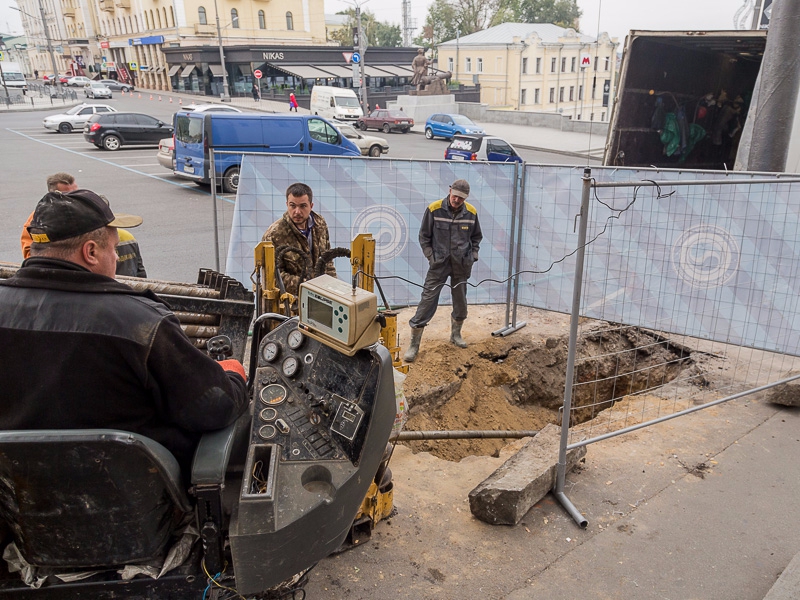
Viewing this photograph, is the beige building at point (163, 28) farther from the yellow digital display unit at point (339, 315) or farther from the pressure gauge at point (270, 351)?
the yellow digital display unit at point (339, 315)

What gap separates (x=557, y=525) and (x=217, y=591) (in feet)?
7.08

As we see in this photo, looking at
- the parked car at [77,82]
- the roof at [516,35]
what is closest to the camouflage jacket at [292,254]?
the roof at [516,35]

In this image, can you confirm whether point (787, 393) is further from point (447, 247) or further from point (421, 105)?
point (421, 105)

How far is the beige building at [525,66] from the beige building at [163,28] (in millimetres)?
18151

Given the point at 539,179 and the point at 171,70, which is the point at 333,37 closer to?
the point at 171,70

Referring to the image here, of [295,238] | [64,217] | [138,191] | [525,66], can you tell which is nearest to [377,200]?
[295,238]

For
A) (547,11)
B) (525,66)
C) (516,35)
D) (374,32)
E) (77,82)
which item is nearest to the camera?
(516,35)

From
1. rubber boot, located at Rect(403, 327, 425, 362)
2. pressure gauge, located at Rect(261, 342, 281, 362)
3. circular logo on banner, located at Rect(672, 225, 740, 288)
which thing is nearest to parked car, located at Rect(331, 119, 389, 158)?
rubber boot, located at Rect(403, 327, 425, 362)

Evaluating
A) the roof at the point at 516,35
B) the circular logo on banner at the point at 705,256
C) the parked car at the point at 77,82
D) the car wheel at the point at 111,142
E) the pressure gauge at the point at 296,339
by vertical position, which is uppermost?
the roof at the point at 516,35

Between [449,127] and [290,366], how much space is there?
2970 cm

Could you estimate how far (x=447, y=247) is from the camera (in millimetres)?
6289

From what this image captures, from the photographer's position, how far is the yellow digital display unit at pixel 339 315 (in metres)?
2.55

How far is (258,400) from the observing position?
2.79 meters

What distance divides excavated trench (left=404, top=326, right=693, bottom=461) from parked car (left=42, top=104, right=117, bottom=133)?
27.5 m
